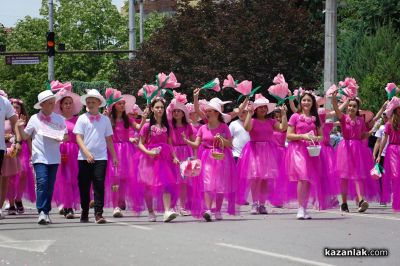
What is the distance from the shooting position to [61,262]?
10.9m

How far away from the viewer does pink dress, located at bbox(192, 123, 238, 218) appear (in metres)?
16.3

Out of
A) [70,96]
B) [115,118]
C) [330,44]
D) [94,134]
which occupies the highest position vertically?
[330,44]

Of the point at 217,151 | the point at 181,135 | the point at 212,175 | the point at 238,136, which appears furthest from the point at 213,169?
the point at 238,136

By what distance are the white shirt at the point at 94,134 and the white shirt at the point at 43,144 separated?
29 cm

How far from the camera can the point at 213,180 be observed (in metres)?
16.3

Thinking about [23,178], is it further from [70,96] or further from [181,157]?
[181,157]

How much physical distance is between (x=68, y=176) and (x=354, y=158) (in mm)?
4684

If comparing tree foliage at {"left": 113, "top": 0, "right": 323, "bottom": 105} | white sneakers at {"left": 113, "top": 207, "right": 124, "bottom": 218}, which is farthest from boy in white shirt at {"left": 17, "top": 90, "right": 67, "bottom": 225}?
tree foliage at {"left": 113, "top": 0, "right": 323, "bottom": 105}

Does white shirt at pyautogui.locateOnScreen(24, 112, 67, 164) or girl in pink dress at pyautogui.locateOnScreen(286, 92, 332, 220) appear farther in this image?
girl in pink dress at pyautogui.locateOnScreen(286, 92, 332, 220)

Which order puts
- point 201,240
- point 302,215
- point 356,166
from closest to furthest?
point 201,240 → point 302,215 → point 356,166

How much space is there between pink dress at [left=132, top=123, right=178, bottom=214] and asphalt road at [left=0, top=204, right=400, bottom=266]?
0.49 metres

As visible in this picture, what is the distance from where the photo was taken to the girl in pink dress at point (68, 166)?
17.1m

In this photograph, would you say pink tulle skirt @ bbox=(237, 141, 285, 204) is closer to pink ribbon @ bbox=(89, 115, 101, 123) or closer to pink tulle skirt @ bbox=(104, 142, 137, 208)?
pink tulle skirt @ bbox=(104, 142, 137, 208)

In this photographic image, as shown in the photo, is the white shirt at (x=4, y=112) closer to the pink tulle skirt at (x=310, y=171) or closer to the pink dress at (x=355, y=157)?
the pink tulle skirt at (x=310, y=171)
